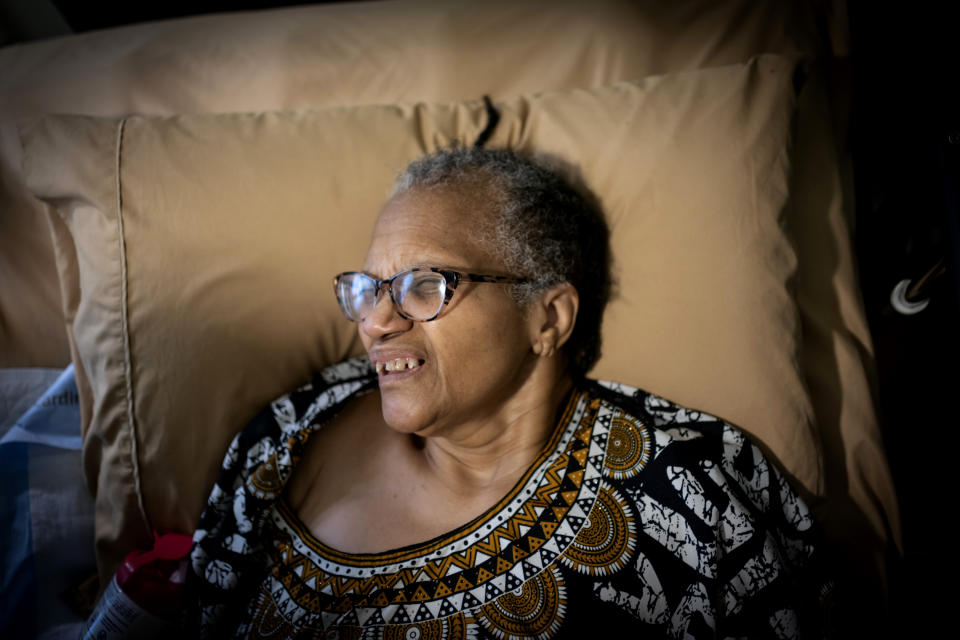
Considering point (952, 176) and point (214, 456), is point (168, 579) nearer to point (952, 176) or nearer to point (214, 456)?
point (214, 456)

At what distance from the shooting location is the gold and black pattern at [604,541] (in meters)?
1.15

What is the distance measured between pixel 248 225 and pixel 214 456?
0.61 m

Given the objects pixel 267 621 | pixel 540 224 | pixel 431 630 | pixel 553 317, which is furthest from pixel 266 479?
pixel 540 224

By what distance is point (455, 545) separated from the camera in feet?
3.98

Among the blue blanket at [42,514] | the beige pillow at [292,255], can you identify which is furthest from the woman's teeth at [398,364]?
the blue blanket at [42,514]

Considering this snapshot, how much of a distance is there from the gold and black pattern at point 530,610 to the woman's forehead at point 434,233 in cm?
68

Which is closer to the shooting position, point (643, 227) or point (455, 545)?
point (455, 545)

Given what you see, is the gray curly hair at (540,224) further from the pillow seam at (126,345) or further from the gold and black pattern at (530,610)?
the pillow seam at (126,345)

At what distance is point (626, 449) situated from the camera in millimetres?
1269

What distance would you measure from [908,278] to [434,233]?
1.28 metres

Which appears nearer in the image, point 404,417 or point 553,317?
point 404,417

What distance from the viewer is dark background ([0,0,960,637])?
1.51 meters

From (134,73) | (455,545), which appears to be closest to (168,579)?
(455,545)

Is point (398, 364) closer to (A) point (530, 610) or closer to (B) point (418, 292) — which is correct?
(B) point (418, 292)
